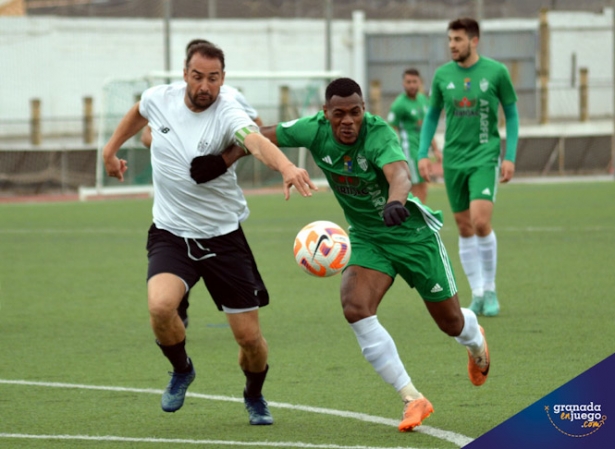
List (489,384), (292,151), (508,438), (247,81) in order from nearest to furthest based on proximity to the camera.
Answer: (508,438) → (489,384) → (292,151) → (247,81)

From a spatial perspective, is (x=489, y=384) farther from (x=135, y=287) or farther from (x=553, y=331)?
(x=135, y=287)

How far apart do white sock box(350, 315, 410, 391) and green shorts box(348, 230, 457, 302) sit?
13.5 inches

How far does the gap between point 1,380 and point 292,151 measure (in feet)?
65.8

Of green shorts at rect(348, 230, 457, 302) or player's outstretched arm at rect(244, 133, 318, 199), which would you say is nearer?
player's outstretched arm at rect(244, 133, 318, 199)

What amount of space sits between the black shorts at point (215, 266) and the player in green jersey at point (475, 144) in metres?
3.82

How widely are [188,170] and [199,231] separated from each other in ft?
1.11

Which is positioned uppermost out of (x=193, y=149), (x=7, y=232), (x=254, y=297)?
(x=193, y=149)

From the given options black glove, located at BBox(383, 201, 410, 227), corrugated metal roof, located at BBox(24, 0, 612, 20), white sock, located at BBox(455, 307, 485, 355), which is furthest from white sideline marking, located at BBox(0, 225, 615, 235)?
corrugated metal roof, located at BBox(24, 0, 612, 20)

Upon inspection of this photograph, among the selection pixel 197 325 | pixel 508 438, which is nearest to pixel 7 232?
pixel 197 325

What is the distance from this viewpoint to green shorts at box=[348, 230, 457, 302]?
659cm

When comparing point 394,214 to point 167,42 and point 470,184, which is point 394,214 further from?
point 167,42

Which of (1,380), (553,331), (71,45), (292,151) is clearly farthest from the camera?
(71,45)

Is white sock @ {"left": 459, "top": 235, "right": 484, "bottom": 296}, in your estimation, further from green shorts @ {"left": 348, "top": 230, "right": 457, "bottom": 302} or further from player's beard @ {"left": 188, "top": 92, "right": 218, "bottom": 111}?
player's beard @ {"left": 188, "top": 92, "right": 218, "bottom": 111}

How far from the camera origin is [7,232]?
19234 mm
